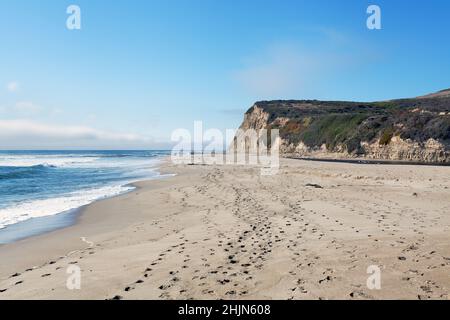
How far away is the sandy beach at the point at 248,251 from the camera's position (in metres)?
5.56

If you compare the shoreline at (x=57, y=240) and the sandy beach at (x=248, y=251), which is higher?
the sandy beach at (x=248, y=251)

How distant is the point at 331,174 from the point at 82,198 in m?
15.7

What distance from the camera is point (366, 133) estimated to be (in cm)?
4925

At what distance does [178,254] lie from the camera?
25.1 feet

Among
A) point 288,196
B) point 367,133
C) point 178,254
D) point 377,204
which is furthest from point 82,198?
point 367,133

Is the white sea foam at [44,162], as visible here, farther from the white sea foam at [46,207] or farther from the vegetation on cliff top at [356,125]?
the white sea foam at [46,207]

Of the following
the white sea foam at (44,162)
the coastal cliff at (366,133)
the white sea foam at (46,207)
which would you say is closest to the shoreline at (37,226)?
the white sea foam at (46,207)

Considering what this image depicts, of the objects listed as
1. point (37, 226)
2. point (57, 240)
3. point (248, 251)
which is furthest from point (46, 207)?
point (248, 251)

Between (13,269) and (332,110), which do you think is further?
(332,110)

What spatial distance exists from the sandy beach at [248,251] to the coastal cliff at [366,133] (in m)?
27.8

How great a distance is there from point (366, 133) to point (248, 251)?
152 feet

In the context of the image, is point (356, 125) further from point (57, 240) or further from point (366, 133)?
point (57, 240)
